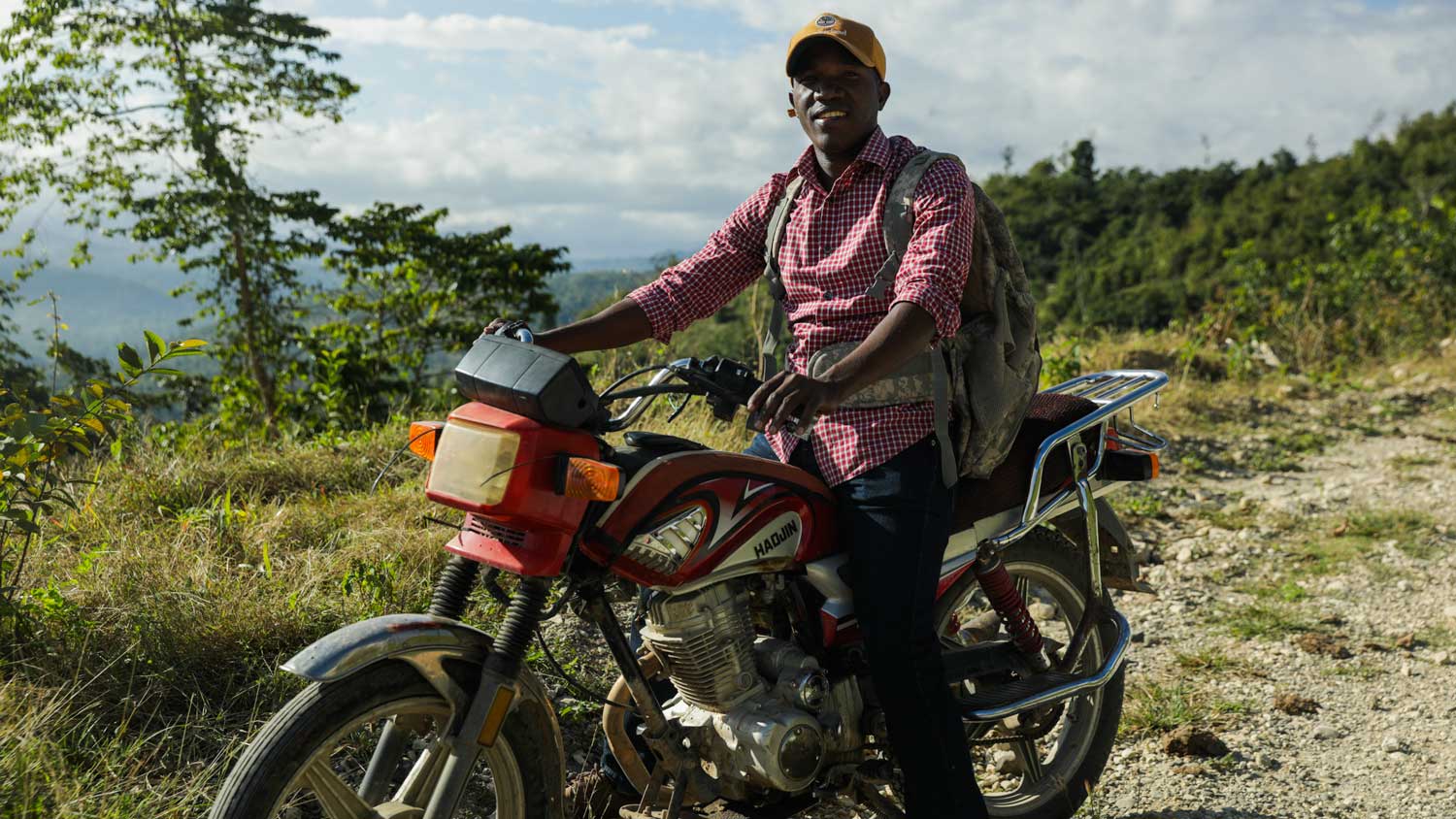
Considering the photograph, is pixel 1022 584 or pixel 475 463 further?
pixel 1022 584

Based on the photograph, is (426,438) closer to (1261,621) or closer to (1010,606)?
(1010,606)

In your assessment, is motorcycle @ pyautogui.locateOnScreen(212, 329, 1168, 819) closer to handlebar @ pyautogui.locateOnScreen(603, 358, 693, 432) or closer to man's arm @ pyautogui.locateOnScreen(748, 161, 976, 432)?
handlebar @ pyautogui.locateOnScreen(603, 358, 693, 432)

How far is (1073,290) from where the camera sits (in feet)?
159

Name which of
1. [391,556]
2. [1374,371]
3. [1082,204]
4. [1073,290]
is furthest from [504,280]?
[1082,204]

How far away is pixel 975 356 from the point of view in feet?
9.05

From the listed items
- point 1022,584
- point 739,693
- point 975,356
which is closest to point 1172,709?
point 1022,584

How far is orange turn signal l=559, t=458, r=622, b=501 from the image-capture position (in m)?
2.18

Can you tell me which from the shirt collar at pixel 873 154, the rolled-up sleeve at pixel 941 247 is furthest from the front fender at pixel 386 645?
the shirt collar at pixel 873 154

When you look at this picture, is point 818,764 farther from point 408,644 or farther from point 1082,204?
point 1082,204

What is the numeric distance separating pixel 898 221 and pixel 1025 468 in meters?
0.79

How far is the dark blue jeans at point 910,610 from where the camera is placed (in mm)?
2633

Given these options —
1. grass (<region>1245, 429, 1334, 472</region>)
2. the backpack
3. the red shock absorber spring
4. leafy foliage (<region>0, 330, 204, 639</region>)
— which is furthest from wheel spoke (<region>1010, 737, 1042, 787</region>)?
grass (<region>1245, 429, 1334, 472</region>)

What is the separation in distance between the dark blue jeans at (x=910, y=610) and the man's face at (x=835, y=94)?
2.62ft

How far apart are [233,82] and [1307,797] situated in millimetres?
15819
